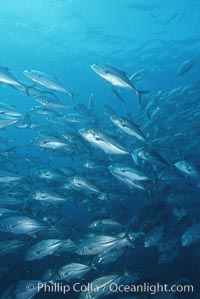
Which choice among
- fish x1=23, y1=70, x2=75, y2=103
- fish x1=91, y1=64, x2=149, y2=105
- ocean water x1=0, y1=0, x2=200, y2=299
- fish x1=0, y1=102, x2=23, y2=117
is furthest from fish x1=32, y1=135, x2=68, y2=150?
fish x1=91, y1=64, x2=149, y2=105

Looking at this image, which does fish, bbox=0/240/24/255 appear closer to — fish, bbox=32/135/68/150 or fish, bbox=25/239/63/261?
fish, bbox=25/239/63/261

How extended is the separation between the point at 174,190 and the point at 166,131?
447 cm

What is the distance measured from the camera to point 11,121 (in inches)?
279

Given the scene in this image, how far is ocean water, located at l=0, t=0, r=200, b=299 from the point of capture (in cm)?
661

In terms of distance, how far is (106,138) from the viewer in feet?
18.5

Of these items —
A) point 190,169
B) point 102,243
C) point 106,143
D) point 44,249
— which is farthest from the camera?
point 190,169

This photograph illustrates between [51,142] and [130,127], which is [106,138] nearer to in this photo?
[130,127]

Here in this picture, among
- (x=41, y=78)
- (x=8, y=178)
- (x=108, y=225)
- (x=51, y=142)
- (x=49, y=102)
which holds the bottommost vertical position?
(x=108, y=225)

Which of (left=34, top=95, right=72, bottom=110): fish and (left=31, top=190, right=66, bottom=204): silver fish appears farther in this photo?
(left=34, top=95, right=72, bottom=110): fish

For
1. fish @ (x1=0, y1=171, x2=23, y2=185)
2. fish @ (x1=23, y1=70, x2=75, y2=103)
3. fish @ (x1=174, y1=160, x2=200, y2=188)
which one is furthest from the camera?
fish @ (x1=0, y1=171, x2=23, y2=185)

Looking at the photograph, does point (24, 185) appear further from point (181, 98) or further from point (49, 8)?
point (49, 8)

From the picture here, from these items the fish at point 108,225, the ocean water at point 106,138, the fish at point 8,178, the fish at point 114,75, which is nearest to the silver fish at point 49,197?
the ocean water at point 106,138

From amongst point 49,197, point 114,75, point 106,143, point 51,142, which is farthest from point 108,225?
point 114,75

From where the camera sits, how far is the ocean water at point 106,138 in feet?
21.7
